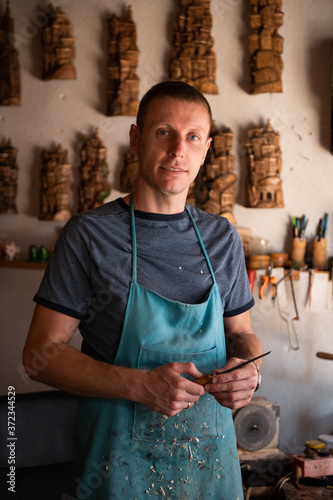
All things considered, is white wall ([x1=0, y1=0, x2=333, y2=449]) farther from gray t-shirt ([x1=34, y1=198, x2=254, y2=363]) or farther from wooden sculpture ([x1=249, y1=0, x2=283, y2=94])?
gray t-shirt ([x1=34, y1=198, x2=254, y2=363])

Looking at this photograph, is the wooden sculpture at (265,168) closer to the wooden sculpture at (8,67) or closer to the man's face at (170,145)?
the wooden sculpture at (8,67)

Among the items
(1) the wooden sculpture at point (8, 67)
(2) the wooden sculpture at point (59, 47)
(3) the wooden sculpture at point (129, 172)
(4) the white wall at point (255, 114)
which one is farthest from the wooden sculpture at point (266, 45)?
(1) the wooden sculpture at point (8, 67)

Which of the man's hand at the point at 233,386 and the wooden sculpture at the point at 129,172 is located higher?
the wooden sculpture at the point at 129,172

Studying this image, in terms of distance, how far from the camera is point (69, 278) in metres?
1.50

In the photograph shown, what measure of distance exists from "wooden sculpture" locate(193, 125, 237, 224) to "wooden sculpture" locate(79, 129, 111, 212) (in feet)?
1.93

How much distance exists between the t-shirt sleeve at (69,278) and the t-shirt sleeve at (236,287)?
1.54 feet

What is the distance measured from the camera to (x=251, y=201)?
10.9 feet

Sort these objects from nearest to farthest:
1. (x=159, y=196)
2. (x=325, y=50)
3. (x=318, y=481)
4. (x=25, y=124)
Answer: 1. (x=159, y=196)
2. (x=318, y=481)
3. (x=325, y=50)
4. (x=25, y=124)

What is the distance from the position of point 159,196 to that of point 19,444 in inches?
64.1

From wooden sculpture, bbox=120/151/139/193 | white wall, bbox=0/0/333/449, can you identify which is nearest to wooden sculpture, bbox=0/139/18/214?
white wall, bbox=0/0/333/449

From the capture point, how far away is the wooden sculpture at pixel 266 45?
10.7 ft

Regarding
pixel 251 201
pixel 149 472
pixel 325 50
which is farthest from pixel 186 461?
pixel 325 50

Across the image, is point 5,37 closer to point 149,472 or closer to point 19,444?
point 19,444

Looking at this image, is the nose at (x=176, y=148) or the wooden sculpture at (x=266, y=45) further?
the wooden sculpture at (x=266, y=45)
